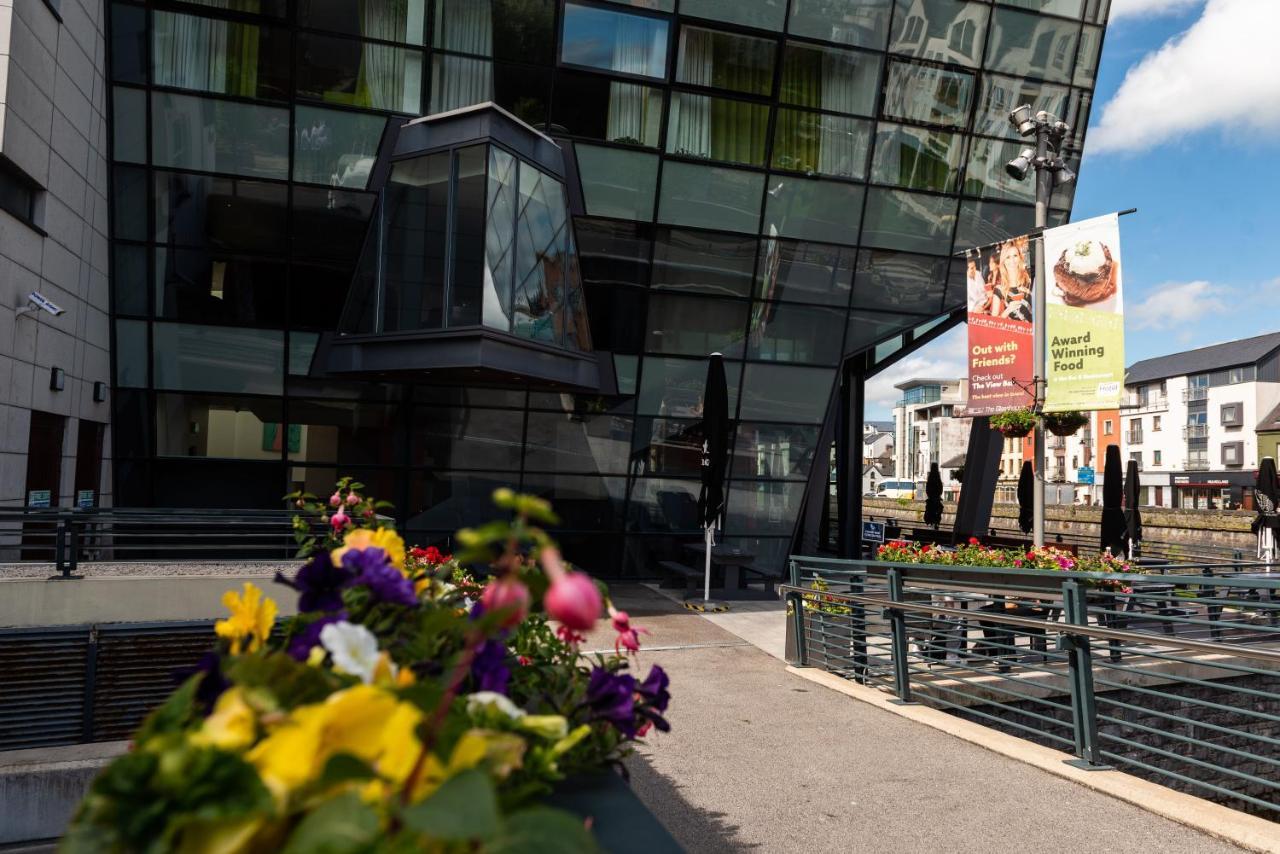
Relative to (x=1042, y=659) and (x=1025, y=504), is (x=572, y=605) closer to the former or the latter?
(x=1042, y=659)

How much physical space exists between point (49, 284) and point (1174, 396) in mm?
95284

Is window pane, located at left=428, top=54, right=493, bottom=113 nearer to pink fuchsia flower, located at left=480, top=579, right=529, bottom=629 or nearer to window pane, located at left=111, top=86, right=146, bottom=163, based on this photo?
window pane, located at left=111, top=86, right=146, bottom=163

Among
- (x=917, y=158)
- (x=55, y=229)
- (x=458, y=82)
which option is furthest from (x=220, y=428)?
(x=917, y=158)

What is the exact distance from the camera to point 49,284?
1270 centimetres

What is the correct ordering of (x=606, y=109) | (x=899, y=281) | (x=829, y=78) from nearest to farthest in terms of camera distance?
1. (x=606, y=109)
2. (x=829, y=78)
3. (x=899, y=281)

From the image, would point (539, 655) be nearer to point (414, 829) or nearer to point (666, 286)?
point (414, 829)

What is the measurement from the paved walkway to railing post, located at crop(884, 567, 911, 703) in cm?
50

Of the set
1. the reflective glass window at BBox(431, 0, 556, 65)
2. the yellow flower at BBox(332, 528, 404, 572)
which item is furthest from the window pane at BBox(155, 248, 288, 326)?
the yellow flower at BBox(332, 528, 404, 572)

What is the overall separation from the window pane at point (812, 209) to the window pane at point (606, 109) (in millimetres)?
2904

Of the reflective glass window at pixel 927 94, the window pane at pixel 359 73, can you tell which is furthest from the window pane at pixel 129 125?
the reflective glass window at pixel 927 94

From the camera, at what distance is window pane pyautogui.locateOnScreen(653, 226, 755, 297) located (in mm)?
17609

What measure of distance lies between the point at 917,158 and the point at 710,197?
494cm

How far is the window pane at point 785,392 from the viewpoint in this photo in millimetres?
18422

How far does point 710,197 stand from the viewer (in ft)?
57.8
